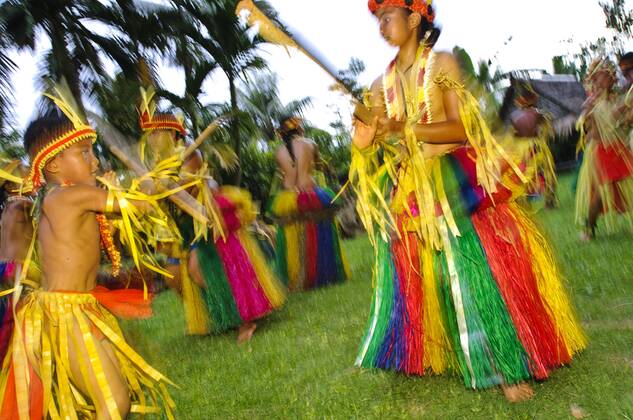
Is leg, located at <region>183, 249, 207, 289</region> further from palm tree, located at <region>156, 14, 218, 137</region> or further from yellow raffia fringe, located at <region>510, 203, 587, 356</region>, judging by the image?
palm tree, located at <region>156, 14, 218, 137</region>

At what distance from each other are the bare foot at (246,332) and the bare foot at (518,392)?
2.33m

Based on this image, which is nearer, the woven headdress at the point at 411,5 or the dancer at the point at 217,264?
the woven headdress at the point at 411,5

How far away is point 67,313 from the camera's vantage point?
239cm

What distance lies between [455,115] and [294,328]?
8.11 ft

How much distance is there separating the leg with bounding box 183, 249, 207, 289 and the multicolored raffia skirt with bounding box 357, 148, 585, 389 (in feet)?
6.87

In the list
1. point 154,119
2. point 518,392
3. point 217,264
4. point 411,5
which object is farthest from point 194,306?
point 411,5

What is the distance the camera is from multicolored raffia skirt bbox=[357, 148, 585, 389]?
8.45 feet

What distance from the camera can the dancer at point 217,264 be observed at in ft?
14.7

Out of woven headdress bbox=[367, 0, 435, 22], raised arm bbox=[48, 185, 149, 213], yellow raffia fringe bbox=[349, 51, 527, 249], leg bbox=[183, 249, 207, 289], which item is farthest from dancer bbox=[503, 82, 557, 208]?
leg bbox=[183, 249, 207, 289]

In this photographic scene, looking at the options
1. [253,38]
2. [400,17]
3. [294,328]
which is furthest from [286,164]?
[253,38]

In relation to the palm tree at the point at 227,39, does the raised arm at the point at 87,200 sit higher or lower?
lower

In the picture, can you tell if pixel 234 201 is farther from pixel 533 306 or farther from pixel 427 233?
pixel 533 306

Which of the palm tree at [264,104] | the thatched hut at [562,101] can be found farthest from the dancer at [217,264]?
the thatched hut at [562,101]

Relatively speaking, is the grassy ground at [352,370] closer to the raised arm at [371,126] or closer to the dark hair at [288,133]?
the raised arm at [371,126]
